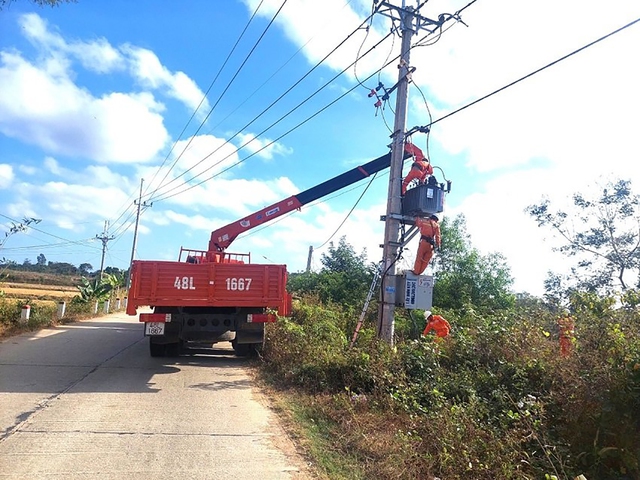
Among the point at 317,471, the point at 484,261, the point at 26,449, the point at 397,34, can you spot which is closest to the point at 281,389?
the point at 317,471

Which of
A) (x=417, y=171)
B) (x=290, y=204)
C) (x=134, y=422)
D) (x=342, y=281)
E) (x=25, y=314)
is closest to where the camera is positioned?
(x=134, y=422)

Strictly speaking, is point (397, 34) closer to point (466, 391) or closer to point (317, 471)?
point (466, 391)

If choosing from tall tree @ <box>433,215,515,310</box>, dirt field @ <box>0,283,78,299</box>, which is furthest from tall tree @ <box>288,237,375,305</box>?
dirt field @ <box>0,283,78,299</box>

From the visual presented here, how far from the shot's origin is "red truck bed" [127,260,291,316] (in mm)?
8867

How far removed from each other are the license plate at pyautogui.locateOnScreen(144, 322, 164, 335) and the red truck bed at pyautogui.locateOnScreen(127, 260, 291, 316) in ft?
1.51

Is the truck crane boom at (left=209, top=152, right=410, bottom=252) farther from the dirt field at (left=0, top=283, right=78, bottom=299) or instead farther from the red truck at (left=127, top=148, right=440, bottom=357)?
the dirt field at (left=0, top=283, right=78, bottom=299)

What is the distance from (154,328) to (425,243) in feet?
18.0

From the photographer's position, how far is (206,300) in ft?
30.2

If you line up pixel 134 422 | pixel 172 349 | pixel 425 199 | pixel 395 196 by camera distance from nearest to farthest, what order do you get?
1. pixel 134 422
2. pixel 425 199
3. pixel 395 196
4. pixel 172 349

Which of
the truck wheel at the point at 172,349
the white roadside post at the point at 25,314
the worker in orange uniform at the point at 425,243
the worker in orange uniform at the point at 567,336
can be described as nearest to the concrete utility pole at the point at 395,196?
the worker in orange uniform at the point at 425,243

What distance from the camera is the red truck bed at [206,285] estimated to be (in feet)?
29.1

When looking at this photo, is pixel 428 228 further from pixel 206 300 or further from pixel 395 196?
pixel 206 300

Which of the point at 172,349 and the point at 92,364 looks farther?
the point at 172,349

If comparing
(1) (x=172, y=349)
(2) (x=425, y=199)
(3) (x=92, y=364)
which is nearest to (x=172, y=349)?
(1) (x=172, y=349)
